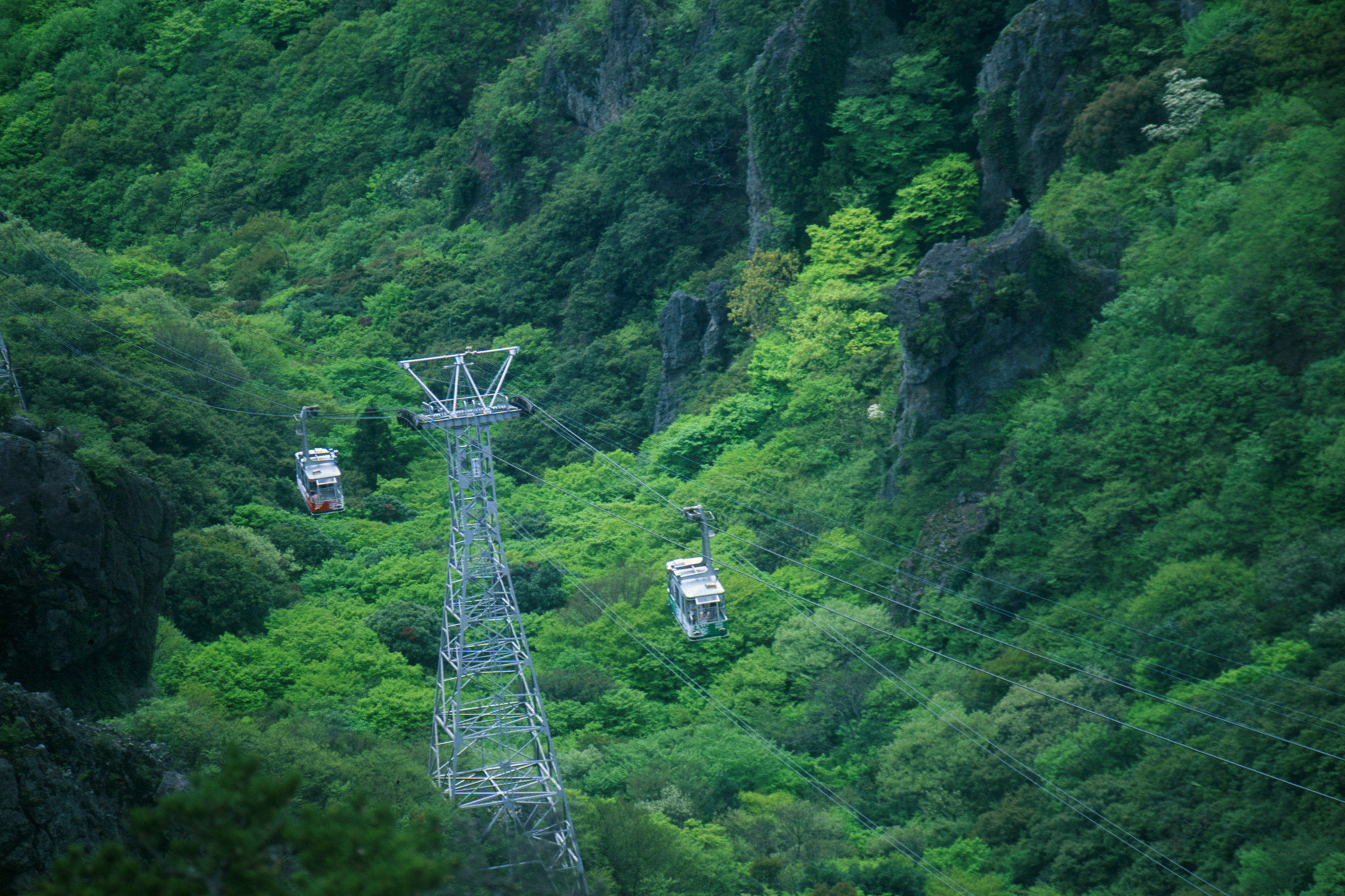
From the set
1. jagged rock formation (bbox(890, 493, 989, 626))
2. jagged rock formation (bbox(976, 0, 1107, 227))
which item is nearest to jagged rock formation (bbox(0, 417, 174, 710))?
jagged rock formation (bbox(890, 493, 989, 626))

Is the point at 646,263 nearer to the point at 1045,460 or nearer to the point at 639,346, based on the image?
the point at 639,346

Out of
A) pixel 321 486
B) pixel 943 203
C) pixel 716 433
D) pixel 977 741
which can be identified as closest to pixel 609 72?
pixel 943 203

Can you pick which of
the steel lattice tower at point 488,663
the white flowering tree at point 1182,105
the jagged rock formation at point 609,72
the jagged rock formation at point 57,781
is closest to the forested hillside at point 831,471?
the white flowering tree at point 1182,105

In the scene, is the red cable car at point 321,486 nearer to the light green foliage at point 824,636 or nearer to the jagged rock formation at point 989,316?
the light green foliage at point 824,636

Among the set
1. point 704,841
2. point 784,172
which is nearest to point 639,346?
point 784,172

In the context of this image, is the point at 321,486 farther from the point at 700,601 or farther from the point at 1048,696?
the point at 1048,696

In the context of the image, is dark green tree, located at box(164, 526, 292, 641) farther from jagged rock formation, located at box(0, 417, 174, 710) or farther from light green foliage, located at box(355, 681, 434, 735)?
light green foliage, located at box(355, 681, 434, 735)
